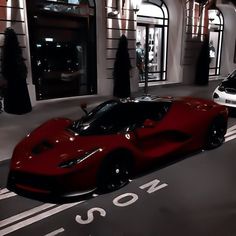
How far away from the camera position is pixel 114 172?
363cm

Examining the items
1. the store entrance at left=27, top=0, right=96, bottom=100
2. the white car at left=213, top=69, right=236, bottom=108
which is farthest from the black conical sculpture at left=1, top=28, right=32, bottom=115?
the white car at left=213, top=69, right=236, bottom=108

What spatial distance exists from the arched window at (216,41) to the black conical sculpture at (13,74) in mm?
12470

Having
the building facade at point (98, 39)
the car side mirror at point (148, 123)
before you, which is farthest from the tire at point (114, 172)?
the building facade at point (98, 39)

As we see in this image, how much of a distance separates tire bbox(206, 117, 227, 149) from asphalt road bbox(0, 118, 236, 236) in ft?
3.21

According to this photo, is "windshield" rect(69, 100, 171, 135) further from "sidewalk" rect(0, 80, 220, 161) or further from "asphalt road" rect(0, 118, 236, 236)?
"sidewalk" rect(0, 80, 220, 161)

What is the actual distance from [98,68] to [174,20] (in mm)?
5199

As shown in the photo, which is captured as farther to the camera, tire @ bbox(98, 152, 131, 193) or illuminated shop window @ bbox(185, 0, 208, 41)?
illuminated shop window @ bbox(185, 0, 208, 41)

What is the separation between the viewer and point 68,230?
290cm

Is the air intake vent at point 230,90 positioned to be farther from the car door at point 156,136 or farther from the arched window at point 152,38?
the arched window at point 152,38

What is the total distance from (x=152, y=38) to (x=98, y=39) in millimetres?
4003

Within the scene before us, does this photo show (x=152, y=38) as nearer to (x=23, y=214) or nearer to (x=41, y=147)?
(x=41, y=147)

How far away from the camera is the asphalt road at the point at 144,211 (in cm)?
291

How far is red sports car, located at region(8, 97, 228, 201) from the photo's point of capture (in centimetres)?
328

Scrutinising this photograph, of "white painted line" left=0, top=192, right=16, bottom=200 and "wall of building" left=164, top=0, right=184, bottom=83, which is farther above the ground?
"wall of building" left=164, top=0, right=184, bottom=83
